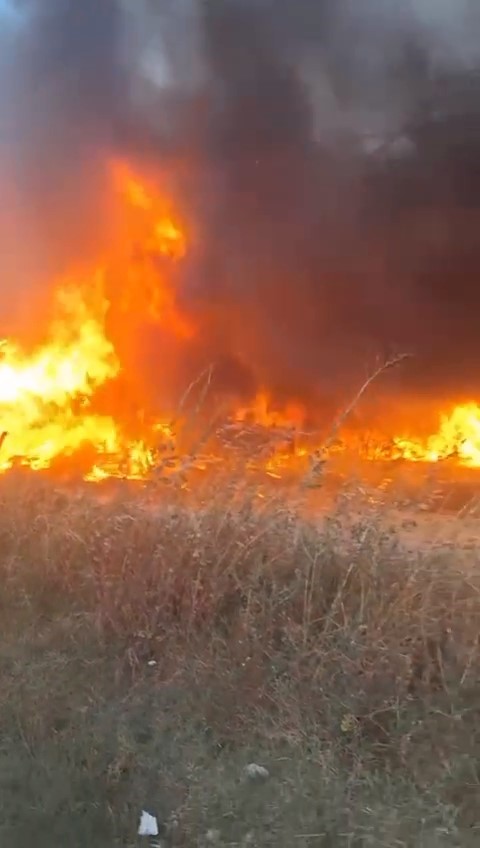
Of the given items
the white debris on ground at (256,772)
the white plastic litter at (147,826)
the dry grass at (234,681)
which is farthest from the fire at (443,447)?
the white plastic litter at (147,826)

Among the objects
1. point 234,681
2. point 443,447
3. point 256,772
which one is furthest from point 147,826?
point 443,447

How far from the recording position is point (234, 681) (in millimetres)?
3574

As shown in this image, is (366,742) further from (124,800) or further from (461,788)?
(124,800)

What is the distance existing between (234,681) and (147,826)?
825mm

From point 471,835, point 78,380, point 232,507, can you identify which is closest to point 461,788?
point 471,835

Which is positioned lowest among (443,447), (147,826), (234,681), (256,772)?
(147,826)

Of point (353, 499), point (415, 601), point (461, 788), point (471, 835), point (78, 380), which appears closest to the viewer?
point (471, 835)

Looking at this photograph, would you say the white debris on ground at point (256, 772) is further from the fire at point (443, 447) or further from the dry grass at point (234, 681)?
the fire at point (443, 447)

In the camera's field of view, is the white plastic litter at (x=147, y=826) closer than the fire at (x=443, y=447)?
Yes

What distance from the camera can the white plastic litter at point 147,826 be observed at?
285 centimetres

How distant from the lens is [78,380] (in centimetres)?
828

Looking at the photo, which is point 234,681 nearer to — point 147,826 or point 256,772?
point 256,772

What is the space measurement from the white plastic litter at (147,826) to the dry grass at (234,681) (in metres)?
0.03

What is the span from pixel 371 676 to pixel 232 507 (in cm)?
133
